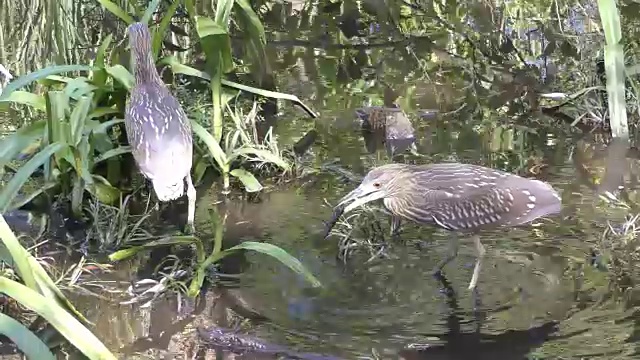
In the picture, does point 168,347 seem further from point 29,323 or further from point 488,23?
point 488,23

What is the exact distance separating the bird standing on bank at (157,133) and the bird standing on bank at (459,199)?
830mm

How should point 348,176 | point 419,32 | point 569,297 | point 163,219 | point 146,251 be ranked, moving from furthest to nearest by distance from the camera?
point 419,32 < point 348,176 < point 163,219 < point 146,251 < point 569,297

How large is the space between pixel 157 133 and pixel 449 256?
5.13 feet

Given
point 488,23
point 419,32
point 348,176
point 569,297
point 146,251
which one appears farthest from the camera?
point 419,32

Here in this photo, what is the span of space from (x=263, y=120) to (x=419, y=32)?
1.81 metres

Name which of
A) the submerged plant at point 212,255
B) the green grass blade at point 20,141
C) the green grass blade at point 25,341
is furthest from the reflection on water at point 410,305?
the green grass blade at point 25,341

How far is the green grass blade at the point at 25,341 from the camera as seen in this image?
2.62m

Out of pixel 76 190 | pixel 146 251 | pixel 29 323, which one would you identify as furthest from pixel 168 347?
pixel 76 190

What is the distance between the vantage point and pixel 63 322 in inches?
104

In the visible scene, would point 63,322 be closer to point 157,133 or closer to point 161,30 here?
point 157,133

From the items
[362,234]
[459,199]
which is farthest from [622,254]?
[362,234]

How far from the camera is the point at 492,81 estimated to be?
7.15 metres

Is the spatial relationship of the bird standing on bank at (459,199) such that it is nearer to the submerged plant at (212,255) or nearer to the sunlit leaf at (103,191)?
the submerged plant at (212,255)

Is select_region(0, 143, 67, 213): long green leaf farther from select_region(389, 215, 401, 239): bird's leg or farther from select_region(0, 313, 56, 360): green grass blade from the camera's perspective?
select_region(389, 215, 401, 239): bird's leg
